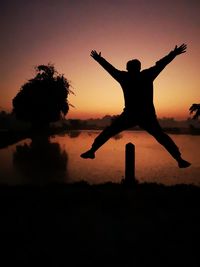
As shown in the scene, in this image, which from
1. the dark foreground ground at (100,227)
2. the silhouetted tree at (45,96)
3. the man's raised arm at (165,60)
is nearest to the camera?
the dark foreground ground at (100,227)

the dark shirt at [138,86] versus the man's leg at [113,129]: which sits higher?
the dark shirt at [138,86]

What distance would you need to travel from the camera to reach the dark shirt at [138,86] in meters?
6.36

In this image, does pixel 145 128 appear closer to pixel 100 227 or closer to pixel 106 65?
pixel 106 65

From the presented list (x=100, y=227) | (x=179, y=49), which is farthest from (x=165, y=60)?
(x=100, y=227)

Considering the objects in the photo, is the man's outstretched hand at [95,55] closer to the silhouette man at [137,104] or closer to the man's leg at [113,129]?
the silhouette man at [137,104]

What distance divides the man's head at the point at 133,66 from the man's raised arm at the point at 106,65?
0.95 feet

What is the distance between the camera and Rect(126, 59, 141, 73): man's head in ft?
21.4

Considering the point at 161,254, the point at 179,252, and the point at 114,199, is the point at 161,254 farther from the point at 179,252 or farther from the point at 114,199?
the point at 114,199

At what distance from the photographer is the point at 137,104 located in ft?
20.9

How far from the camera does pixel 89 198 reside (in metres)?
7.41

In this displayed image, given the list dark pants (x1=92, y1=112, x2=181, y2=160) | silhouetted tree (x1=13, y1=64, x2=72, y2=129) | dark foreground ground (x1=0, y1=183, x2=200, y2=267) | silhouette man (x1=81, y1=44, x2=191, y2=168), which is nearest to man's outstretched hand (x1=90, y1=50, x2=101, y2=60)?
silhouette man (x1=81, y1=44, x2=191, y2=168)

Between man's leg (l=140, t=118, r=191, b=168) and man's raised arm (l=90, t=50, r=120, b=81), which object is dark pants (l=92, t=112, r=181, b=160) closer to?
man's leg (l=140, t=118, r=191, b=168)

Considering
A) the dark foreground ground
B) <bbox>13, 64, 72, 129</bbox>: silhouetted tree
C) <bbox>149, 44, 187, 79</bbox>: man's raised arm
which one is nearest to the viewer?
the dark foreground ground

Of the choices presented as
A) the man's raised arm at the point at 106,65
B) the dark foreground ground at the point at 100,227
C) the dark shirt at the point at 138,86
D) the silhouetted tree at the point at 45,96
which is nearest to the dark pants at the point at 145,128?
the dark shirt at the point at 138,86
